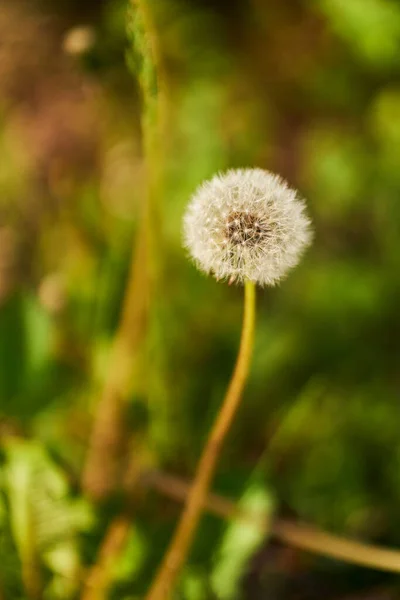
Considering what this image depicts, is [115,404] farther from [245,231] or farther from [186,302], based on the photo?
[245,231]

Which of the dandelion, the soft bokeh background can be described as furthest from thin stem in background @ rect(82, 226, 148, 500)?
the dandelion

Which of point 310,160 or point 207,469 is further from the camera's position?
point 310,160

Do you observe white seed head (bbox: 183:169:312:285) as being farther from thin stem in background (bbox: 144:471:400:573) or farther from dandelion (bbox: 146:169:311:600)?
thin stem in background (bbox: 144:471:400:573)

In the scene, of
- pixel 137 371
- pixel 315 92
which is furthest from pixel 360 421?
pixel 315 92

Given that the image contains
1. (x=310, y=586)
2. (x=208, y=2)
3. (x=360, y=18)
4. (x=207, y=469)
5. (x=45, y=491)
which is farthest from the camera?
(x=208, y=2)

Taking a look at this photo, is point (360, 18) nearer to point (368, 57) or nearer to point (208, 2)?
point (368, 57)

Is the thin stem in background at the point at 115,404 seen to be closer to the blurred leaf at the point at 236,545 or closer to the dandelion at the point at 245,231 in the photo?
the blurred leaf at the point at 236,545

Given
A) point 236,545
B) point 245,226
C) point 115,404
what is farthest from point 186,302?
point 245,226

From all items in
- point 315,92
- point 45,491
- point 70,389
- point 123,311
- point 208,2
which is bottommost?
point 45,491
